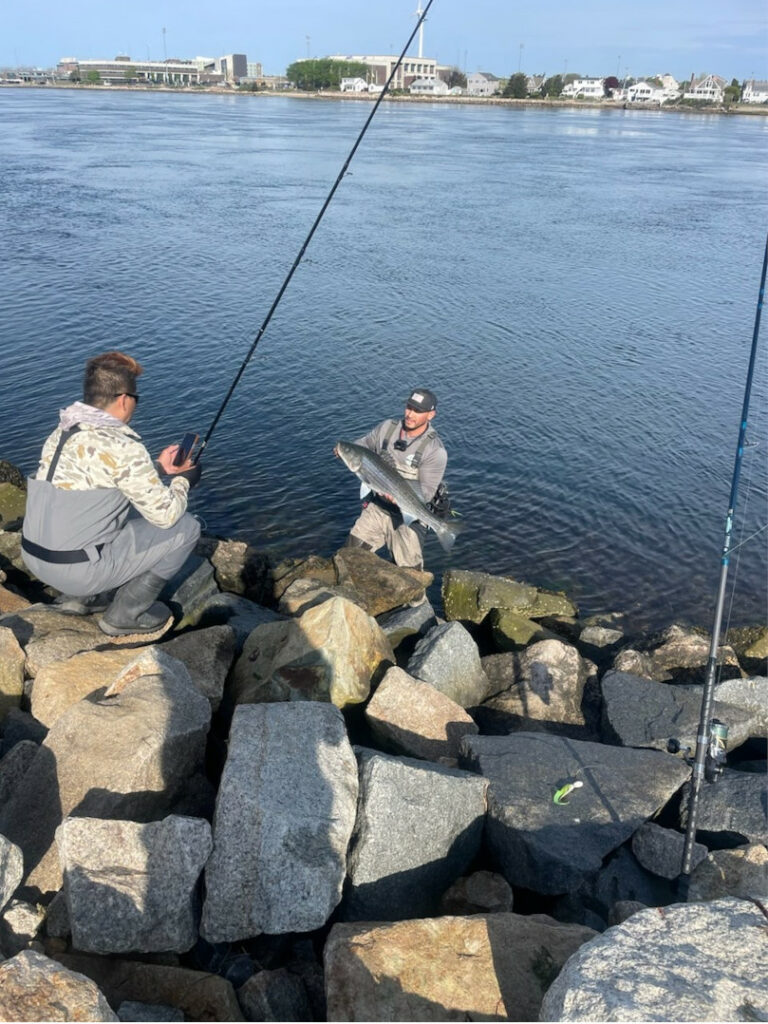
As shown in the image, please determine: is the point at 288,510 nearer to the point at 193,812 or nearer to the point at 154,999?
the point at 193,812

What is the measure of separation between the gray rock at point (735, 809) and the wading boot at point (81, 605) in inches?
195

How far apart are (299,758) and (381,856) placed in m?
0.75

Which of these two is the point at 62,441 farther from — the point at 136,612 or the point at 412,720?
the point at 412,720

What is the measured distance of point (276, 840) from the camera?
431cm

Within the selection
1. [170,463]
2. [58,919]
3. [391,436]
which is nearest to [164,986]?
[58,919]

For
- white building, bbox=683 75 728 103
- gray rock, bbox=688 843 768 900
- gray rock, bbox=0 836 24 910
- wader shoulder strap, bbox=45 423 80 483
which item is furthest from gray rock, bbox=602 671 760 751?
white building, bbox=683 75 728 103

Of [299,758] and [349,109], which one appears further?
Answer: [349,109]

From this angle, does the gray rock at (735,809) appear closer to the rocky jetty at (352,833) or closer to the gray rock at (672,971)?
the rocky jetty at (352,833)

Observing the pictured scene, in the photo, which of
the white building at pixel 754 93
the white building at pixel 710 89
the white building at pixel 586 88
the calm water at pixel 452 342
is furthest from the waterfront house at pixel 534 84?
the calm water at pixel 452 342

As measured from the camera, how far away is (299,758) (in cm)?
468

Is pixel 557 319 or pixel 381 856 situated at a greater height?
pixel 557 319

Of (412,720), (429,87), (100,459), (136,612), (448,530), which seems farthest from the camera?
(429,87)

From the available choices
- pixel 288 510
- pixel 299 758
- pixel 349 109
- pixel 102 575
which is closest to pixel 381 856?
pixel 299 758

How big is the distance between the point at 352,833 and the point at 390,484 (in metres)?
4.50
